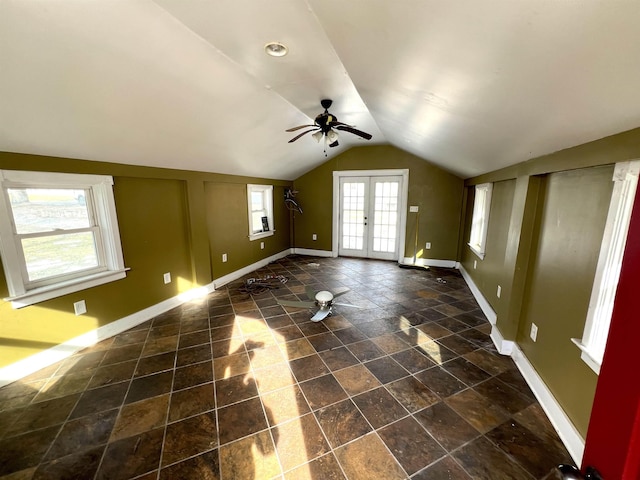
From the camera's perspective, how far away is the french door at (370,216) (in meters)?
5.73

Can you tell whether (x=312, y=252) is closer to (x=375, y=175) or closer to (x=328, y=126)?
(x=375, y=175)

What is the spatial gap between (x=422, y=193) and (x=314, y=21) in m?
4.47

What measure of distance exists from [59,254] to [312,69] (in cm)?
304

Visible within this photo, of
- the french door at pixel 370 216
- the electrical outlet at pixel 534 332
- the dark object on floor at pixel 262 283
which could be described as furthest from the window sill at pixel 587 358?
the french door at pixel 370 216

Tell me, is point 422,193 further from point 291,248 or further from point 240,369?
point 240,369

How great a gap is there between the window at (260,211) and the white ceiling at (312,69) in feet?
7.62

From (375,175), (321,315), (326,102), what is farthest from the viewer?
(375,175)

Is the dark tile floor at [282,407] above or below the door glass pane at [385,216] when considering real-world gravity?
below

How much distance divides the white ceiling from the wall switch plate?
1.46 meters

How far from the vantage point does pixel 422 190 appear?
541 cm

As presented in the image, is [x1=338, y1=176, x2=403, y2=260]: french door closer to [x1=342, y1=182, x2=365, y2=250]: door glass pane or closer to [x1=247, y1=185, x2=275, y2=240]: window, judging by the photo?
[x1=342, y1=182, x2=365, y2=250]: door glass pane

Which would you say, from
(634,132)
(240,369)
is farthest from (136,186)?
(634,132)

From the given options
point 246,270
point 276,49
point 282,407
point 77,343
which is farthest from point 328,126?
point 77,343

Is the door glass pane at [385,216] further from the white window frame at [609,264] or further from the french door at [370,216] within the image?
the white window frame at [609,264]
